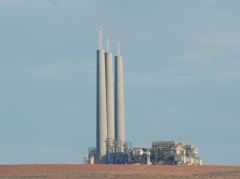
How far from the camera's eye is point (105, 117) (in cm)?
11762

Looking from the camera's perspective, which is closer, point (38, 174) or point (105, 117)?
point (38, 174)

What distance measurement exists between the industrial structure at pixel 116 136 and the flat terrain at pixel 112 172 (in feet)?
31.6

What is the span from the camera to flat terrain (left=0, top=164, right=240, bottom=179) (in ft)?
327

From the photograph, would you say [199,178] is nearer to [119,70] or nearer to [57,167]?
[57,167]

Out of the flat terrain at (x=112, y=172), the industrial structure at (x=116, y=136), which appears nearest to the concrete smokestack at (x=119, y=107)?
the industrial structure at (x=116, y=136)

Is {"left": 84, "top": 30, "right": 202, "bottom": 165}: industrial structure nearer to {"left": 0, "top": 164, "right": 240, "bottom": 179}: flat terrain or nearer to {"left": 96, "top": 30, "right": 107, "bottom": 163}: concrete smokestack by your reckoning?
{"left": 96, "top": 30, "right": 107, "bottom": 163}: concrete smokestack

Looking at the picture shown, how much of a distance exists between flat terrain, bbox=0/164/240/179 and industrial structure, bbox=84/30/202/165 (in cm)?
964

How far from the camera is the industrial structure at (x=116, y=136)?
11812cm

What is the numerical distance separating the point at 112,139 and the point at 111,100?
5.02 meters

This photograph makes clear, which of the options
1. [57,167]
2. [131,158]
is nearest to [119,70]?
[131,158]

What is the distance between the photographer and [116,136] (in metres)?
121

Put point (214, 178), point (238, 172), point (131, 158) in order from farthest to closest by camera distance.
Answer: point (131, 158)
point (238, 172)
point (214, 178)

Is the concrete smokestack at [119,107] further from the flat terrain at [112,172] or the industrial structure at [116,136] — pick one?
the flat terrain at [112,172]

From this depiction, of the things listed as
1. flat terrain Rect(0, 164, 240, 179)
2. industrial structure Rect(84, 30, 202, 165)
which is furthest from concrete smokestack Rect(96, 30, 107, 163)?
flat terrain Rect(0, 164, 240, 179)
